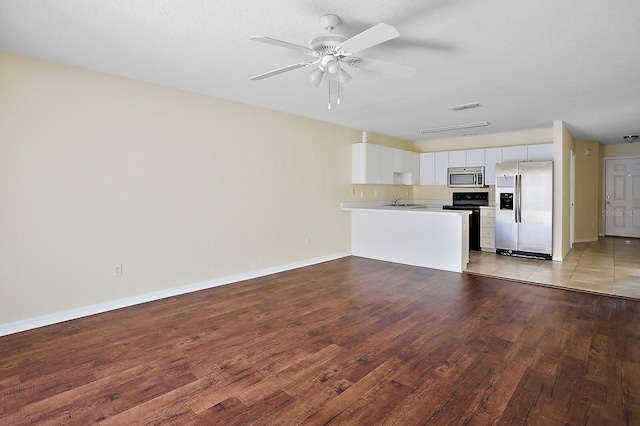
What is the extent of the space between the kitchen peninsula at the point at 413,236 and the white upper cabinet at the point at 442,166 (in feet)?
6.76

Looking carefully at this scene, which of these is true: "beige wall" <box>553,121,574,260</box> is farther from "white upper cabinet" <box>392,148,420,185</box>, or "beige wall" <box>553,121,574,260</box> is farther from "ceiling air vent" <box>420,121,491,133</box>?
"white upper cabinet" <box>392,148,420,185</box>

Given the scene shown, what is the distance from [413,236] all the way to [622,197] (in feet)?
21.3

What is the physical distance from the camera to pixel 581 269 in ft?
17.0

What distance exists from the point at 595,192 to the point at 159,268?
935 cm

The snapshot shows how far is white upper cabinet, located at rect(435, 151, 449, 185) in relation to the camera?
24.5ft

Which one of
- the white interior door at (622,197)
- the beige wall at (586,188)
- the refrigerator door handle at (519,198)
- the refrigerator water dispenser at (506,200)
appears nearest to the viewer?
the refrigerator door handle at (519,198)

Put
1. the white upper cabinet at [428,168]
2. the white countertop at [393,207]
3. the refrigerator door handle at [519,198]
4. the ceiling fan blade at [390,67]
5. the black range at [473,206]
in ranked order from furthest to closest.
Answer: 1. the white upper cabinet at [428,168]
2. the black range at [473,206]
3. the refrigerator door handle at [519,198]
4. the white countertop at [393,207]
5. the ceiling fan blade at [390,67]

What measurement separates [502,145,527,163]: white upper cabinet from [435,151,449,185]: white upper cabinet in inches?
44.4

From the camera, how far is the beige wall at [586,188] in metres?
7.81

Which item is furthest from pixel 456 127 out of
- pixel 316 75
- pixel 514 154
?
pixel 316 75

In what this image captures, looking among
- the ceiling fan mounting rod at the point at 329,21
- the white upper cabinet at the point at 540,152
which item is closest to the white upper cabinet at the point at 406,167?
the white upper cabinet at the point at 540,152

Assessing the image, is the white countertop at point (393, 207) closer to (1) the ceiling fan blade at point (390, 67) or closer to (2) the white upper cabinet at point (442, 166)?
(2) the white upper cabinet at point (442, 166)

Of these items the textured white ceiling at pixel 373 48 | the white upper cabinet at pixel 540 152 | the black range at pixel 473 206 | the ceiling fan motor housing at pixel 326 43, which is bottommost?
the black range at pixel 473 206

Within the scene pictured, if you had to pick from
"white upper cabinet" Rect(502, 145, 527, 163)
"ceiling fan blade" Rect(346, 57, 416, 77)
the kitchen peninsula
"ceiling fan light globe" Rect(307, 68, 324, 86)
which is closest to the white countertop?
the kitchen peninsula
